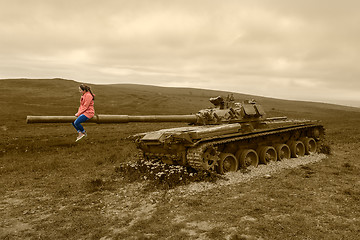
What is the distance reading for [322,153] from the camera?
14.3m

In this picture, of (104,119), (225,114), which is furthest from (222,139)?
(104,119)

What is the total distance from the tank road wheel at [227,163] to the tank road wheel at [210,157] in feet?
0.96

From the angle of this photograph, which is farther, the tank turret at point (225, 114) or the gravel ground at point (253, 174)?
the tank turret at point (225, 114)

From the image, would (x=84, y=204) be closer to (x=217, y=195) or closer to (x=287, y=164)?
(x=217, y=195)

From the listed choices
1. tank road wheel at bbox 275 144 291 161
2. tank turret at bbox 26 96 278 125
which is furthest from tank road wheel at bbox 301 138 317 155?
tank turret at bbox 26 96 278 125

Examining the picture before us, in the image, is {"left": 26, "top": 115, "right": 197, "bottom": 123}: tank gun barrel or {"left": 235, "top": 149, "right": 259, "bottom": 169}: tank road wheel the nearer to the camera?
{"left": 26, "top": 115, "right": 197, "bottom": 123}: tank gun barrel

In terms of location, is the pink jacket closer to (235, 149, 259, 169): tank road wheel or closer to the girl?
the girl

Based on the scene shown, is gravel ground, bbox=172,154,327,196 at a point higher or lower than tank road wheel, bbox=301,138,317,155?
lower

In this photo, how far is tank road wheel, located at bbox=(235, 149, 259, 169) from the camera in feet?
34.8

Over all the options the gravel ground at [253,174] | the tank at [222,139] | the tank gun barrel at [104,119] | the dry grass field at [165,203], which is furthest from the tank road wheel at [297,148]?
the tank gun barrel at [104,119]

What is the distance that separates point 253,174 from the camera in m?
10.1

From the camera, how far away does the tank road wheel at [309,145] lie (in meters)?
13.9

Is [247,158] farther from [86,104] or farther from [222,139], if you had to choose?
[86,104]

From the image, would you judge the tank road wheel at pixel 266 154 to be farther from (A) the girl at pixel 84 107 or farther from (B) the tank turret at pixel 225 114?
(A) the girl at pixel 84 107
